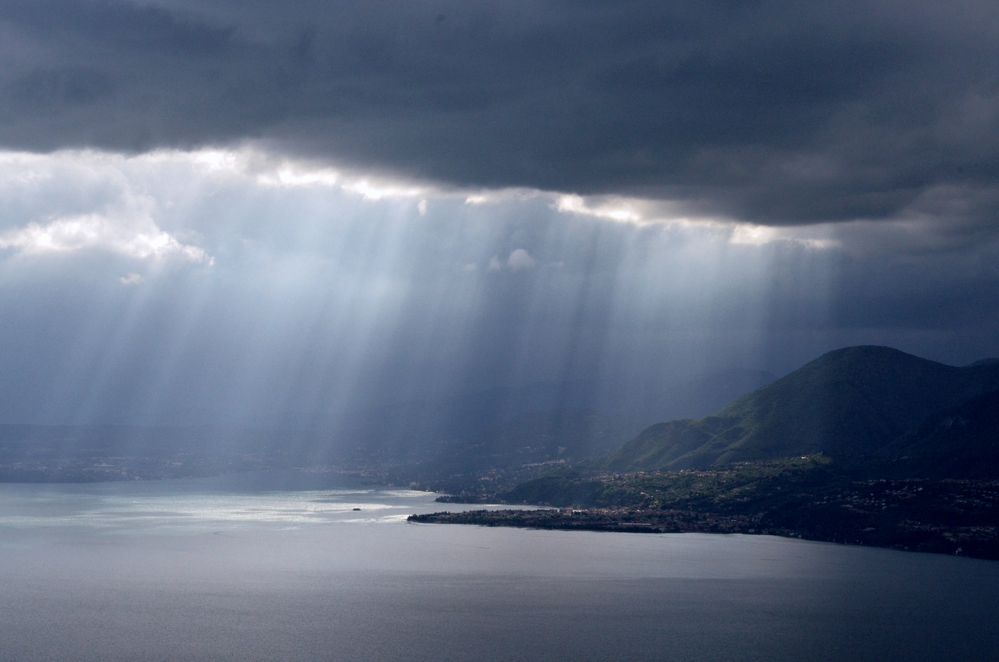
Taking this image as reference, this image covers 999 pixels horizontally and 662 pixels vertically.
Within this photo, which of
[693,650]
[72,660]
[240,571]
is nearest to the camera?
[72,660]

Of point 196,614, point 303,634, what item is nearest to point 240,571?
point 196,614

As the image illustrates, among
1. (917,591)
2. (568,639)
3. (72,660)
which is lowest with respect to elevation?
(72,660)

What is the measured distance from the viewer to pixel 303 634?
134 m

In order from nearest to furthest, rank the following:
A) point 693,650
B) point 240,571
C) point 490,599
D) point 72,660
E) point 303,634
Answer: point 72,660, point 693,650, point 303,634, point 490,599, point 240,571

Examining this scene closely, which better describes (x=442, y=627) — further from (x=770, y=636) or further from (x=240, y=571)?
(x=240, y=571)

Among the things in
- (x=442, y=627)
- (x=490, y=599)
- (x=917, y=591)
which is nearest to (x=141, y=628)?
(x=442, y=627)

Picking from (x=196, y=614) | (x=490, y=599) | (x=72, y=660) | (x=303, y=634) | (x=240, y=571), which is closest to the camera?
(x=72, y=660)

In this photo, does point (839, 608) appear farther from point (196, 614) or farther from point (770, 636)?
point (196, 614)

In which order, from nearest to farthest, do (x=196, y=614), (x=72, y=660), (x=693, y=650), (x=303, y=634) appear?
(x=72, y=660) → (x=693, y=650) → (x=303, y=634) → (x=196, y=614)

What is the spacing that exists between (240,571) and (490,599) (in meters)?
56.7

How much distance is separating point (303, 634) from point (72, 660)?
28.6m

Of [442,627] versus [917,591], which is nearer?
[442,627]

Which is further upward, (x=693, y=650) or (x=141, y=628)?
(x=693, y=650)

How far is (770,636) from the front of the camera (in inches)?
5305
